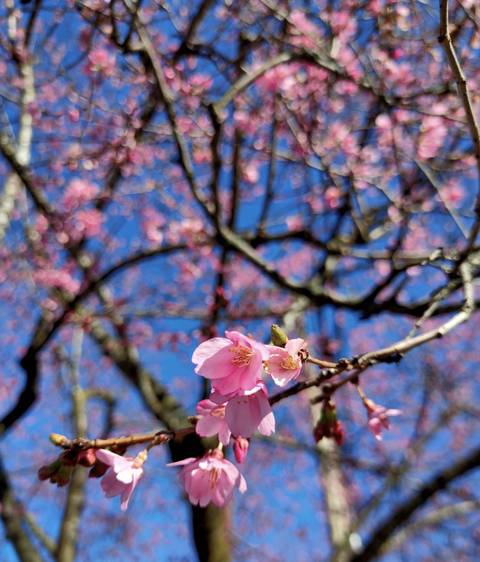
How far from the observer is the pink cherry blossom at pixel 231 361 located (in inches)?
36.3

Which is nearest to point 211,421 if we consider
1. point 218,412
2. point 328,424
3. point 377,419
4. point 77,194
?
point 218,412

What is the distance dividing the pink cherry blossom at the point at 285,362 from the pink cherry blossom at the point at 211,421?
0.38 feet

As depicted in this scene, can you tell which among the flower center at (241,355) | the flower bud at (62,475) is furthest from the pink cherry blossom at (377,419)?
the flower bud at (62,475)

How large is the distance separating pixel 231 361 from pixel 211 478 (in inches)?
12.3

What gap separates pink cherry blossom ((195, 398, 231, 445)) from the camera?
0.99 meters

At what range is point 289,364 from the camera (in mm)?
959

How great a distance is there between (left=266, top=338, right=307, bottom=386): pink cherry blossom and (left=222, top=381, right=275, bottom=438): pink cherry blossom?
0.03 meters

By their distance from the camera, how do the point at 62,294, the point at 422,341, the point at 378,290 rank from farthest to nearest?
1. the point at 62,294
2. the point at 378,290
3. the point at 422,341

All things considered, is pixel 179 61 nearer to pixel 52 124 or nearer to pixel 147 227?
pixel 52 124

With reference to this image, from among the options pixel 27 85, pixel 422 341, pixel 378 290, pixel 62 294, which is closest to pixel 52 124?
pixel 27 85

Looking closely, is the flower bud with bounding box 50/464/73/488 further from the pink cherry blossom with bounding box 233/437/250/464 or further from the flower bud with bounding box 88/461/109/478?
the pink cherry blossom with bounding box 233/437/250/464

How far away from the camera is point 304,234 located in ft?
11.0

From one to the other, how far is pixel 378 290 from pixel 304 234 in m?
0.98

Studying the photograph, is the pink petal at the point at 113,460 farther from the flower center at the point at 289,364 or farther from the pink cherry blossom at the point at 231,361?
the flower center at the point at 289,364
